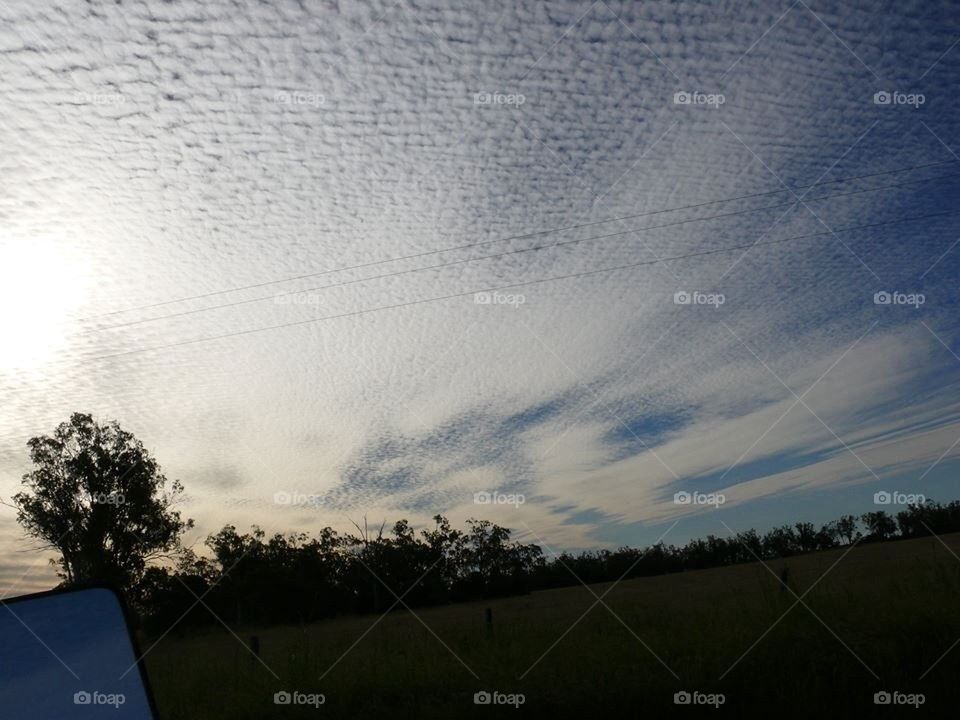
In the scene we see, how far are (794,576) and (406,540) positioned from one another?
1067 cm

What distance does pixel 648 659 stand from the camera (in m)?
10.5

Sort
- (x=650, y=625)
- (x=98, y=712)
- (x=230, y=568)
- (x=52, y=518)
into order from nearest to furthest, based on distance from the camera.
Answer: (x=98, y=712) → (x=650, y=625) → (x=230, y=568) → (x=52, y=518)

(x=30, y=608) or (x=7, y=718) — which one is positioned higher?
(x=30, y=608)

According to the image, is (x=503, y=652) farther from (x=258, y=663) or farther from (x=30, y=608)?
(x=30, y=608)

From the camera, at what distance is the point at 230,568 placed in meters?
25.5

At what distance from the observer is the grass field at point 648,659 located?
9078 millimetres

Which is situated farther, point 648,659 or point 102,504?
point 102,504

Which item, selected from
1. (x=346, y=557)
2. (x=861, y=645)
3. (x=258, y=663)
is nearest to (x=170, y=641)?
(x=346, y=557)

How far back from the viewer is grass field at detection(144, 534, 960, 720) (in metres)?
9.08

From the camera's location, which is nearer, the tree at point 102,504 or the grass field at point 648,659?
the grass field at point 648,659

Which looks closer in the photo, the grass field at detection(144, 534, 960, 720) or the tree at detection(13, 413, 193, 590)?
the grass field at detection(144, 534, 960, 720)

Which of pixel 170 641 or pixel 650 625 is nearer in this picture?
pixel 650 625

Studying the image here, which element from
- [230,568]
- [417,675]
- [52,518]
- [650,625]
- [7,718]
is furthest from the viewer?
[52,518]

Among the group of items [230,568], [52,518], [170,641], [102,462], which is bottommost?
[170,641]
